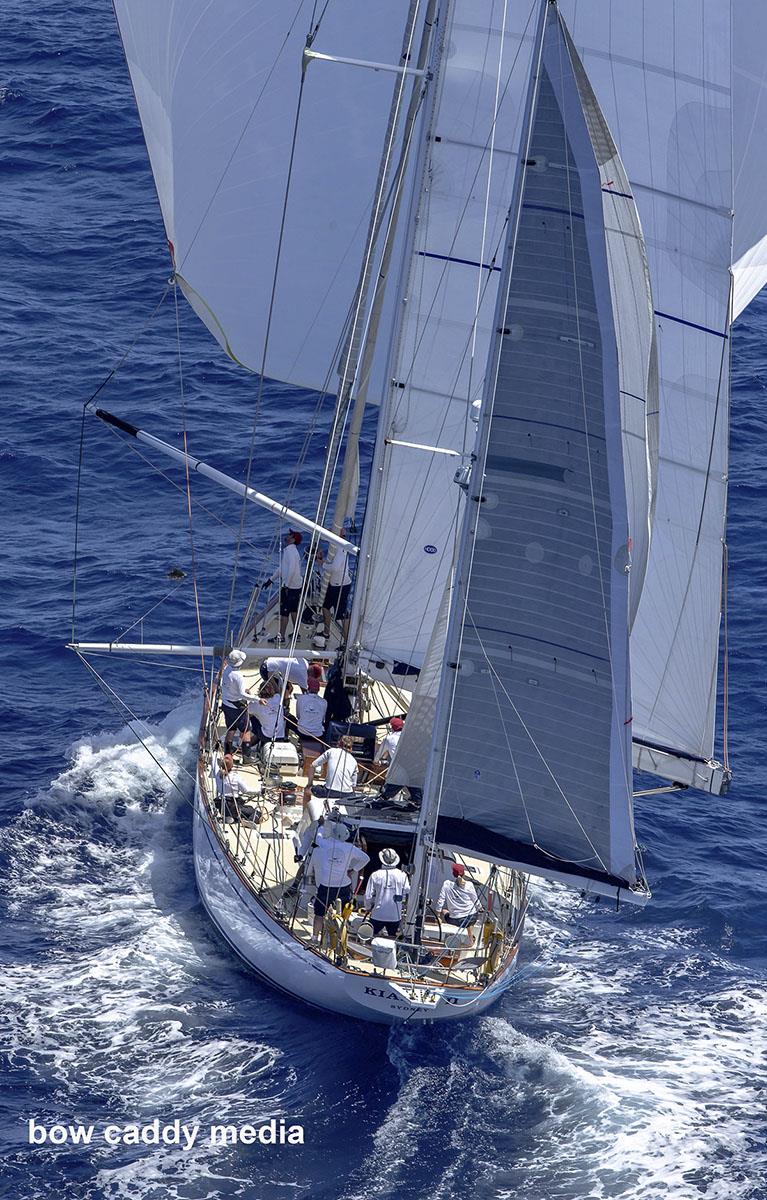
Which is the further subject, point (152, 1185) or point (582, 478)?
point (152, 1185)

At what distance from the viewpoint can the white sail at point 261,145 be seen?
1314 inches

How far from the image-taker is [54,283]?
49594 mm

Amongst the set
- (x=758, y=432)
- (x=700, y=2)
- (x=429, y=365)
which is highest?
(x=700, y=2)

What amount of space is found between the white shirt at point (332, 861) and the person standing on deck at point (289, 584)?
7.83 m

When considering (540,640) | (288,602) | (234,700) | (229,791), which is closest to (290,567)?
(288,602)

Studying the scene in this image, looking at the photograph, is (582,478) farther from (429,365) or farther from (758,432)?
(758,432)

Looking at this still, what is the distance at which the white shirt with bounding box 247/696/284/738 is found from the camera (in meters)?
31.8

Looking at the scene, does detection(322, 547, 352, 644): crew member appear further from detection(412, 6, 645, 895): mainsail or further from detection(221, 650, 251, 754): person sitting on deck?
detection(412, 6, 645, 895): mainsail

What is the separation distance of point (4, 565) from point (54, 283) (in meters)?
13.0

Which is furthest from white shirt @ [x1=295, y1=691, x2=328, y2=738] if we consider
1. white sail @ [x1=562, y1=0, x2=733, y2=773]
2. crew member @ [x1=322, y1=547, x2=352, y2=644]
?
white sail @ [x1=562, y1=0, x2=733, y2=773]

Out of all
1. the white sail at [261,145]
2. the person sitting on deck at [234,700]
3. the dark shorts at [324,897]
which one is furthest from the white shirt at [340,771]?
the white sail at [261,145]

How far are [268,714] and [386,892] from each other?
549 cm

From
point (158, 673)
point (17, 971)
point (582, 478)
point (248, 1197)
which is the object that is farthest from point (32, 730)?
point (582, 478)

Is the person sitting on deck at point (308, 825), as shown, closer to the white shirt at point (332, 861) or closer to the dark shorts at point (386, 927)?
the white shirt at point (332, 861)
